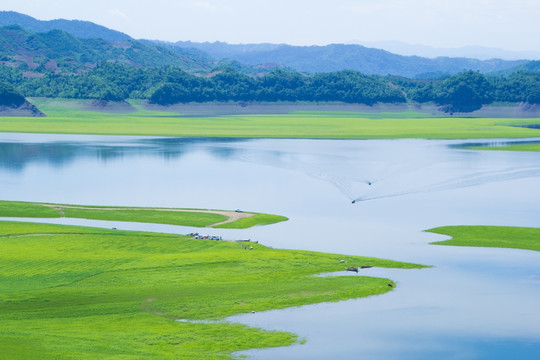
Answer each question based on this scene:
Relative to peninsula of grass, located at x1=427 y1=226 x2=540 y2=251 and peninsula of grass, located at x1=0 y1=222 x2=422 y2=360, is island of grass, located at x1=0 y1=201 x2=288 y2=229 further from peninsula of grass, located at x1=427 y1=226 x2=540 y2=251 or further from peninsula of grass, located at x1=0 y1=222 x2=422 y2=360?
peninsula of grass, located at x1=427 y1=226 x2=540 y2=251

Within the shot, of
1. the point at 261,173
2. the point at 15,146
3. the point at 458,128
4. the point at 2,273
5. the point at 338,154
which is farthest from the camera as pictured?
the point at 458,128

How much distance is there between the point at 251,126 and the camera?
160m

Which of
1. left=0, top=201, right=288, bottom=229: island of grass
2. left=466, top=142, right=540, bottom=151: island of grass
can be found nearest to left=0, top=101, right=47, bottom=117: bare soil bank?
left=466, top=142, right=540, bottom=151: island of grass

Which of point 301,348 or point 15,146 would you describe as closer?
point 301,348

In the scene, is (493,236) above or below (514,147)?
below

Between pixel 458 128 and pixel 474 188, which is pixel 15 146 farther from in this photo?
pixel 458 128

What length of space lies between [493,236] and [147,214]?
2513 centimetres

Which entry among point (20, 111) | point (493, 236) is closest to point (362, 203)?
point (493, 236)

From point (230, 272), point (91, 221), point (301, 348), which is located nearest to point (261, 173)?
point (91, 221)

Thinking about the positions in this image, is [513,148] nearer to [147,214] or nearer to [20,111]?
[147,214]

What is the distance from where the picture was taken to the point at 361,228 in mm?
53938

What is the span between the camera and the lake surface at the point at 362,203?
3272 centimetres

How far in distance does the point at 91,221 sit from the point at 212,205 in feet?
34.1

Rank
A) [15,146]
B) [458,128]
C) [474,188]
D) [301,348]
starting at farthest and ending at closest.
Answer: [458,128]
[15,146]
[474,188]
[301,348]
